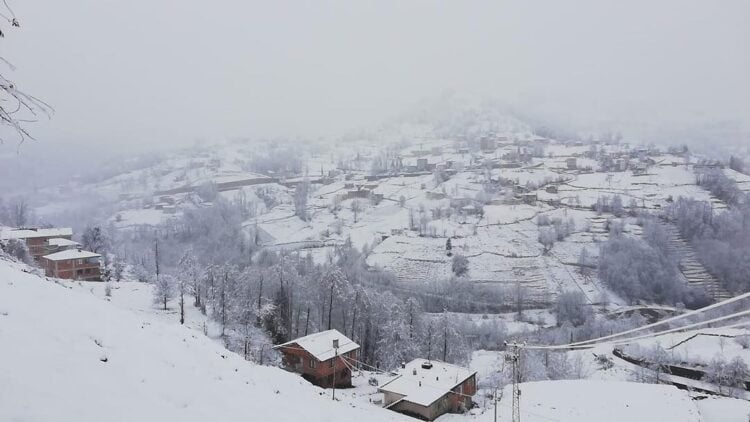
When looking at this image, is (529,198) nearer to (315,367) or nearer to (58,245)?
(315,367)

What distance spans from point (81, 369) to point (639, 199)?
77800mm

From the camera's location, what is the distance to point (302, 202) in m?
87.9

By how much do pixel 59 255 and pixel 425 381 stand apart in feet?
104

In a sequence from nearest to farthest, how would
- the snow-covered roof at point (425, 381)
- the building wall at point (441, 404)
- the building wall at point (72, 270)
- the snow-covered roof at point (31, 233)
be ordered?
1. the building wall at point (441, 404)
2. the snow-covered roof at point (425, 381)
3. the building wall at point (72, 270)
4. the snow-covered roof at point (31, 233)

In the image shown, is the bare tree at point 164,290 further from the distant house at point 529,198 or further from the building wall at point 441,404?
the distant house at point 529,198

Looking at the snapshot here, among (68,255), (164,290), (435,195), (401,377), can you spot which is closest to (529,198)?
(435,195)

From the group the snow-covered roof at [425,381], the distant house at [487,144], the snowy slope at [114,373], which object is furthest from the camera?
the distant house at [487,144]

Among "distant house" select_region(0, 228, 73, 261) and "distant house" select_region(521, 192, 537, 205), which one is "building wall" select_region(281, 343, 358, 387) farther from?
"distant house" select_region(521, 192, 537, 205)

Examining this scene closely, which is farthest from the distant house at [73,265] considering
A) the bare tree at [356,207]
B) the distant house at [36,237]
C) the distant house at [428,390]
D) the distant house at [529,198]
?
the distant house at [529,198]

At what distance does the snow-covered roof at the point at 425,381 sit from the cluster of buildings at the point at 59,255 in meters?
26.8

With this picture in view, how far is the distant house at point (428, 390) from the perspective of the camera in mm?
19188

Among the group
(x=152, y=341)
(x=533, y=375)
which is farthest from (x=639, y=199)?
(x=152, y=341)

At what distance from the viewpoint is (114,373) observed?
5.77 metres

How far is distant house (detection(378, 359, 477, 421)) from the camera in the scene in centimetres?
1919
